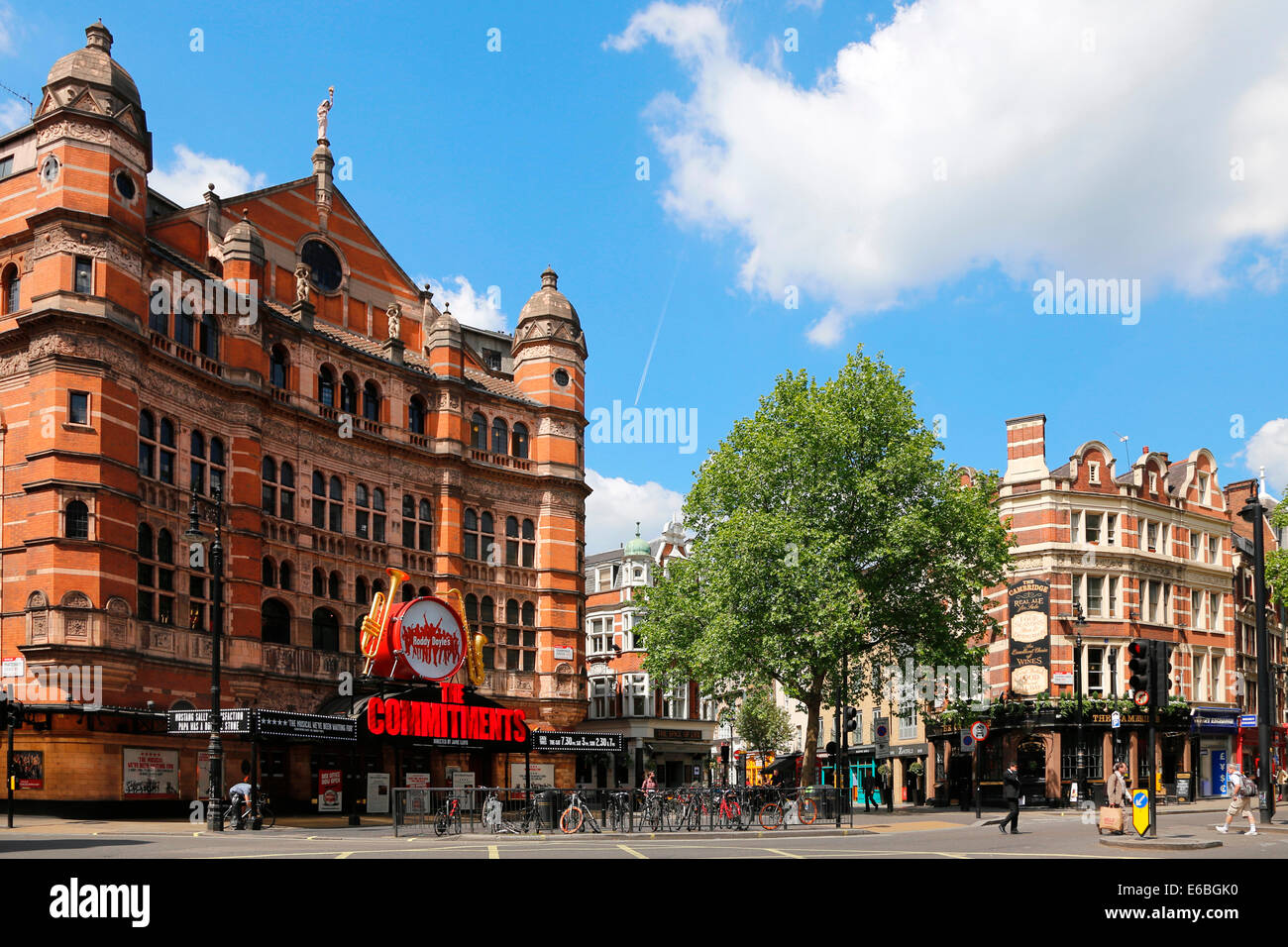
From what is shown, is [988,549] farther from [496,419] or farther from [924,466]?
[496,419]

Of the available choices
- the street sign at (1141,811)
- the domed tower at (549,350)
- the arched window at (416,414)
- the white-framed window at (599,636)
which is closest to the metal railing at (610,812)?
the street sign at (1141,811)

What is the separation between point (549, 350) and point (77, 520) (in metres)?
26.6

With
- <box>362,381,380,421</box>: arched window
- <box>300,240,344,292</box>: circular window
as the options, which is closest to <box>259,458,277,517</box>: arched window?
<box>362,381,380,421</box>: arched window

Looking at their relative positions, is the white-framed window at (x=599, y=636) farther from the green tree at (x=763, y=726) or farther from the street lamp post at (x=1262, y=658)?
the street lamp post at (x=1262, y=658)

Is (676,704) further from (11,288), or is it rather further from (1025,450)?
(11,288)

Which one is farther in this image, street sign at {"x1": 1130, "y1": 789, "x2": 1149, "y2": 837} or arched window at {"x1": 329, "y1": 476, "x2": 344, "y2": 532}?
arched window at {"x1": 329, "y1": 476, "x2": 344, "y2": 532}

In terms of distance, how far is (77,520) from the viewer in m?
35.2

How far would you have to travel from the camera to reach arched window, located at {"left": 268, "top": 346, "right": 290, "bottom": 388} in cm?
4575

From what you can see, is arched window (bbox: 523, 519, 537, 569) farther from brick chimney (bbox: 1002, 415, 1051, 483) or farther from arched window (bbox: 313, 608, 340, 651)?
brick chimney (bbox: 1002, 415, 1051, 483)

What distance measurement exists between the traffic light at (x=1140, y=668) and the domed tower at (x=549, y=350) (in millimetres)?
37028

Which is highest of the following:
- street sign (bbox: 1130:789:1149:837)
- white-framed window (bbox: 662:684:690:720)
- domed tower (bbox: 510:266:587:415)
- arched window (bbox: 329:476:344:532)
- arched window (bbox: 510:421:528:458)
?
domed tower (bbox: 510:266:587:415)

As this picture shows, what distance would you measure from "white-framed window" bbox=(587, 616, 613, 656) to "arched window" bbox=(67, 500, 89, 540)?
4087cm

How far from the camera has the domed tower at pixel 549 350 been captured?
57500 millimetres
